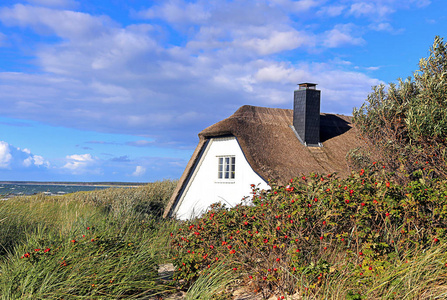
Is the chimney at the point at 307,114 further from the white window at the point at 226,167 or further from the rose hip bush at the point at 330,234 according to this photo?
the rose hip bush at the point at 330,234

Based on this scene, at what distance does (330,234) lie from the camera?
5844 mm

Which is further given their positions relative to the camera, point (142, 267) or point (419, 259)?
point (142, 267)

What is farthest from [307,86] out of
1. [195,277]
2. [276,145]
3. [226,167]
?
[195,277]

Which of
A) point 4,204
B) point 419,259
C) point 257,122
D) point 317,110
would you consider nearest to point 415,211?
point 419,259

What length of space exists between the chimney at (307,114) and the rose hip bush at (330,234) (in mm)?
10105

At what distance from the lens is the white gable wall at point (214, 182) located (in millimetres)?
14266

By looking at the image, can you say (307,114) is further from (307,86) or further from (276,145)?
(276,145)

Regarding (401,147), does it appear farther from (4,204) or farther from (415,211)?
(4,204)

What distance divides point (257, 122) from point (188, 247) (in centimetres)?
977

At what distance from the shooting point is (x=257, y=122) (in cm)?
1589

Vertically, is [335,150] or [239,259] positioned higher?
[335,150]

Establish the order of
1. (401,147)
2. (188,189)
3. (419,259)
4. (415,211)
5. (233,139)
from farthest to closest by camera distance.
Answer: (188,189) → (233,139) → (401,147) → (415,211) → (419,259)

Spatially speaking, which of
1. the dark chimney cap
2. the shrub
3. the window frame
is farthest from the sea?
the shrub

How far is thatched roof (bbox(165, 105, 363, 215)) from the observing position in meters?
14.0
